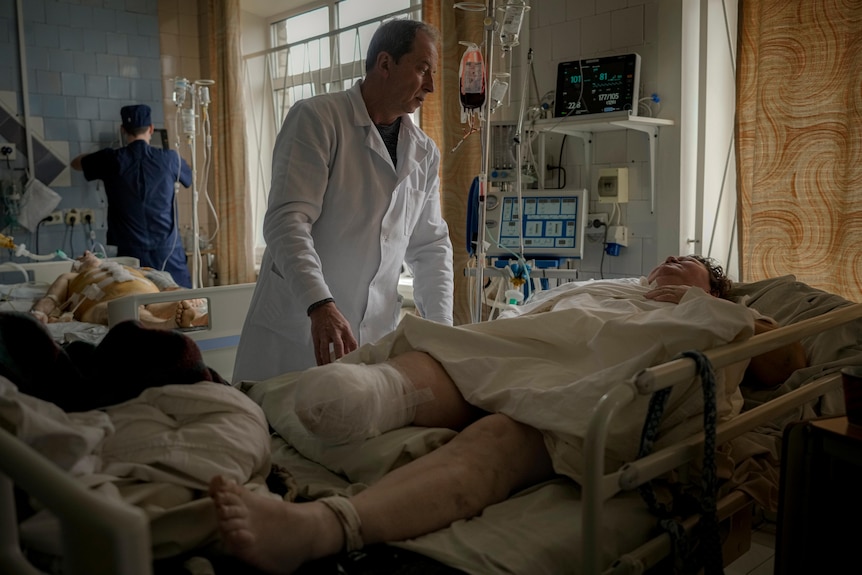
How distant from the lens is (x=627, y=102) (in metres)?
3.16

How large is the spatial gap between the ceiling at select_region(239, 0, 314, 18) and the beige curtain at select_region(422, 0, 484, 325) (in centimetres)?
210

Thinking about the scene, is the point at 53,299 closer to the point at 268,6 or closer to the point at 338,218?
the point at 338,218

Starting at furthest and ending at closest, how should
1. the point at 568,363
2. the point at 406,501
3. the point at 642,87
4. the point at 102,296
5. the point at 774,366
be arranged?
the point at 102,296 < the point at 642,87 < the point at 774,366 < the point at 568,363 < the point at 406,501

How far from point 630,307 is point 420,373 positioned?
2.45 feet

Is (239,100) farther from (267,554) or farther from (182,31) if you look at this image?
(267,554)

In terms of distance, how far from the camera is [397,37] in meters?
2.12

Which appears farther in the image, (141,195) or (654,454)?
(141,195)

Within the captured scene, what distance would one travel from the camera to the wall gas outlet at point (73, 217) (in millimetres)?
5287

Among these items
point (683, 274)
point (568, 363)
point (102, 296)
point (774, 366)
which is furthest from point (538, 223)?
point (102, 296)

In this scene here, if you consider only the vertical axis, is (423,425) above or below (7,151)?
below

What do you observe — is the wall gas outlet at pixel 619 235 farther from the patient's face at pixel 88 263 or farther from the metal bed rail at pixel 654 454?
the patient's face at pixel 88 263

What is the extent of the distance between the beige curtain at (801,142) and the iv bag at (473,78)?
114cm

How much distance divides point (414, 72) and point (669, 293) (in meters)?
0.99

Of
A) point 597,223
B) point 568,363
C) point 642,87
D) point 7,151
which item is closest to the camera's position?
point 568,363
